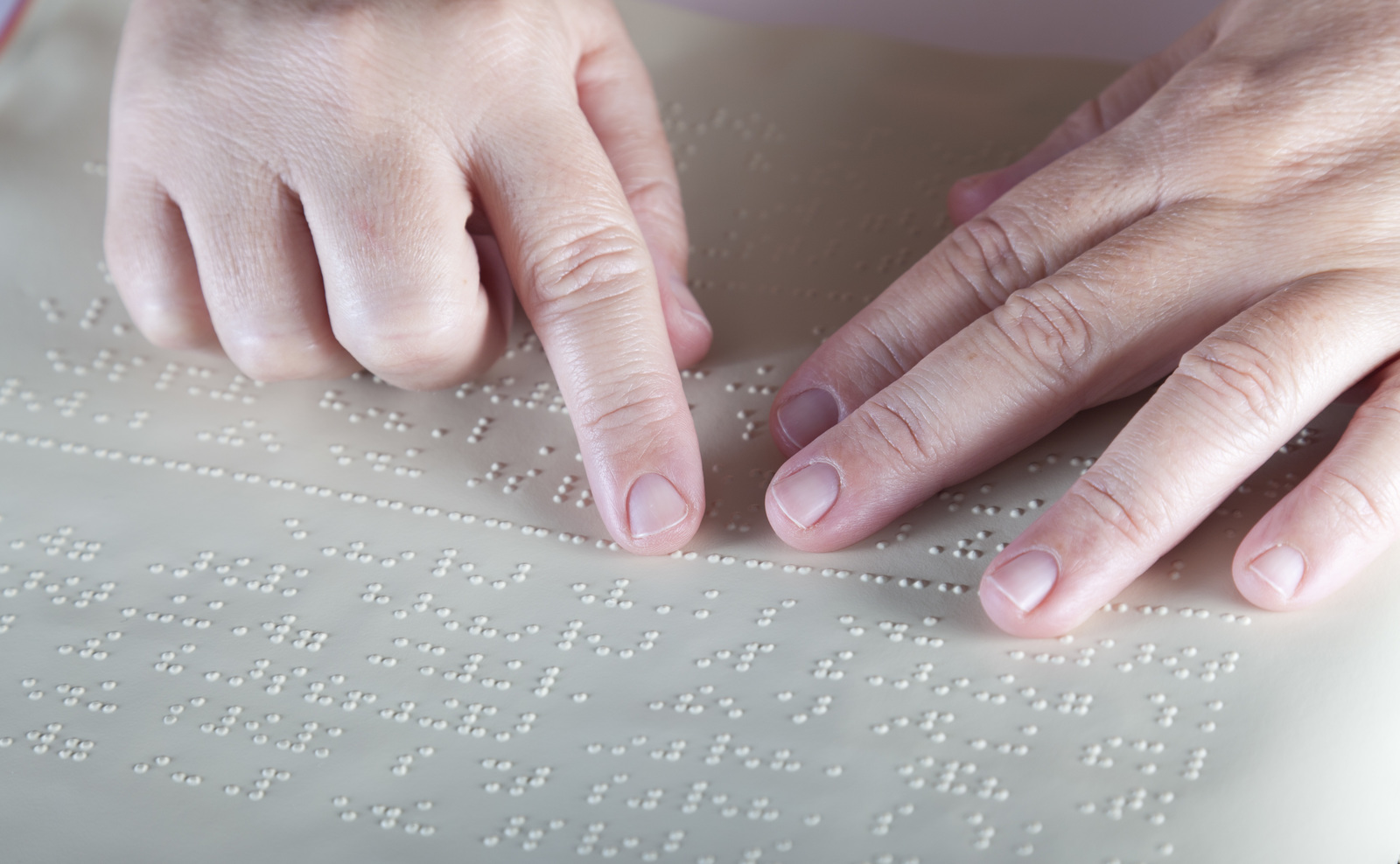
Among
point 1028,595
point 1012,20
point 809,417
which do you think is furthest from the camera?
point 1012,20

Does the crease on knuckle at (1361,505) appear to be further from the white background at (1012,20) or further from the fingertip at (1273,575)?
the white background at (1012,20)

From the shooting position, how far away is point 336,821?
401mm

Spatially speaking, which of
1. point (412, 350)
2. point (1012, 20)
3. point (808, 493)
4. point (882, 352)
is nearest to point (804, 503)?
point (808, 493)

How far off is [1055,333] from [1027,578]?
0.13m

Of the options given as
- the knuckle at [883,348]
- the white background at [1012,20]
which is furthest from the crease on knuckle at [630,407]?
the white background at [1012,20]

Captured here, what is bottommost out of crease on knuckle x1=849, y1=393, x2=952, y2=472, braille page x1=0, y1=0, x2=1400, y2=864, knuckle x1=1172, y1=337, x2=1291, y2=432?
braille page x1=0, y1=0, x2=1400, y2=864

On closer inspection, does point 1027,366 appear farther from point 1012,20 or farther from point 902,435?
point 1012,20

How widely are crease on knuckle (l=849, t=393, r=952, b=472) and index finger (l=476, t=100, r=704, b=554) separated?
0.27 ft

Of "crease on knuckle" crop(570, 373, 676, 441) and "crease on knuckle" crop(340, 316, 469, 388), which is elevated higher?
"crease on knuckle" crop(340, 316, 469, 388)

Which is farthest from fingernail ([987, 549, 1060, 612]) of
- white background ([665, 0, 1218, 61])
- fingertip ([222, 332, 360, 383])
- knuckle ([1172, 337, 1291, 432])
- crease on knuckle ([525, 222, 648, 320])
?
white background ([665, 0, 1218, 61])

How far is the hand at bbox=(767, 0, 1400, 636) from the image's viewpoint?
0.44 m

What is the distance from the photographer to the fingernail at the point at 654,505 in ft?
1.58

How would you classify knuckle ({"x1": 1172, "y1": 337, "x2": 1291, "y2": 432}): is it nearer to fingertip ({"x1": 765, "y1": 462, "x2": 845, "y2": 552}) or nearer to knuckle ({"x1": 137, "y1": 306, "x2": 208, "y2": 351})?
fingertip ({"x1": 765, "y1": 462, "x2": 845, "y2": 552})

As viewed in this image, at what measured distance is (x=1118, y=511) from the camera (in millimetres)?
441
